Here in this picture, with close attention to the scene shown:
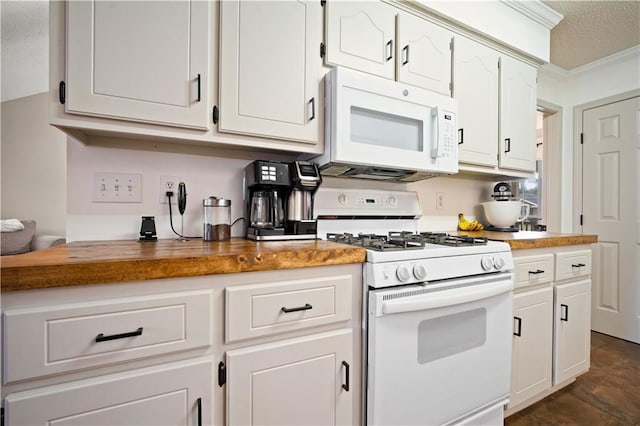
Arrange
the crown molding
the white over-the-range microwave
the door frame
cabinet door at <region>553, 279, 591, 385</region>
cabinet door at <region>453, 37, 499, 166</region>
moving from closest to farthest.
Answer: the white over-the-range microwave → cabinet door at <region>553, 279, 591, 385</region> → cabinet door at <region>453, 37, 499, 166</region> → the crown molding → the door frame

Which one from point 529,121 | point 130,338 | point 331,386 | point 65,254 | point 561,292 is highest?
point 529,121

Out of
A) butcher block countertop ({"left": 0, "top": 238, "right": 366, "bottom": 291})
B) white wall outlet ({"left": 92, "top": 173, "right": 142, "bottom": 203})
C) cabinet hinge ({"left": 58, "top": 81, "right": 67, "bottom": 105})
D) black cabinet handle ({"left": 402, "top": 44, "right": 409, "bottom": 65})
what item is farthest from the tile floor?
cabinet hinge ({"left": 58, "top": 81, "right": 67, "bottom": 105})

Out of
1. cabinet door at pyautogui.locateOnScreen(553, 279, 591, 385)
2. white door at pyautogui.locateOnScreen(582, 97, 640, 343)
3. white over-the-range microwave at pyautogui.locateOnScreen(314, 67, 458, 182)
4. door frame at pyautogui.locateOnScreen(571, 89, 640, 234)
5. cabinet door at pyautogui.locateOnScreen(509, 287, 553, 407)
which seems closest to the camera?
white over-the-range microwave at pyautogui.locateOnScreen(314, 67, 458, 182)

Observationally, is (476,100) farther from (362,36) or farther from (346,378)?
(346,378)

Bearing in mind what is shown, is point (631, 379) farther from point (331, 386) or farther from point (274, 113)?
point (274, 113)

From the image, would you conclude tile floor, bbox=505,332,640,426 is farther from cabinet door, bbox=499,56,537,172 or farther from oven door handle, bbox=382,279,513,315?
cabinet door, bbox=499,56,537,172

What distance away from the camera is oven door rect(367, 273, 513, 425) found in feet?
3.41

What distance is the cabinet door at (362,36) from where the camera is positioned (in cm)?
139

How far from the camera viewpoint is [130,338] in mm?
753

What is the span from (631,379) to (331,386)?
2268mm

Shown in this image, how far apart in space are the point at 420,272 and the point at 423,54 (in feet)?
4.13

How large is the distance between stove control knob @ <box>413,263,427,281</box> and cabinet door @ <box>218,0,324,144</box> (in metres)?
0.71

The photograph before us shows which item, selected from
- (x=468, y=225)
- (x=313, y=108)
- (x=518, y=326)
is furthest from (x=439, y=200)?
(x=313, y=108)

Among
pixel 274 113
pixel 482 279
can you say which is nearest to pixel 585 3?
pixel 482 279
